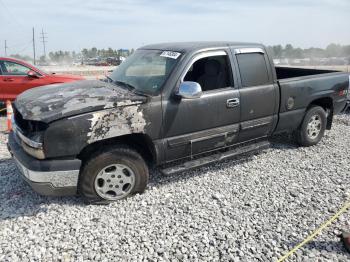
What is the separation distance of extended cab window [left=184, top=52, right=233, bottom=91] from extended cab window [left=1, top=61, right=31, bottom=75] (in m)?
6.04

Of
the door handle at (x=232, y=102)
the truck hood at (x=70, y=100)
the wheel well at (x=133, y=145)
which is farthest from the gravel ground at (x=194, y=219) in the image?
the truck hood at (x=70, y=100)

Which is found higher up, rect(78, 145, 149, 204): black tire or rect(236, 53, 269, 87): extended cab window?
rect(236, 53, 269, 87): extended cab window

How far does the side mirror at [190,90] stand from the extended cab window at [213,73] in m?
0.72

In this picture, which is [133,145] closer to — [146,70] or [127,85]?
[127,85]

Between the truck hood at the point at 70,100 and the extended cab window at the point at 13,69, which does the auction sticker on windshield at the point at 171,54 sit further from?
the extended cab window at the point at 13,69

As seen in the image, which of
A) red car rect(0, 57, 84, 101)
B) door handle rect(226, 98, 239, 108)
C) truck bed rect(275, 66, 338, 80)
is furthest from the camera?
red car rect(0, 57, 84, 101)

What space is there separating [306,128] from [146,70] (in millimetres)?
3141

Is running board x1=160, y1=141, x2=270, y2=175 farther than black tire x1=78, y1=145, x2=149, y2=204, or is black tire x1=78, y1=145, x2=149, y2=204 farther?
running board x1=160, y1=141, x2=270, y2=175

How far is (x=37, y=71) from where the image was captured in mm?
9094

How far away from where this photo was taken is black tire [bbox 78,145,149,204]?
383 centimetres

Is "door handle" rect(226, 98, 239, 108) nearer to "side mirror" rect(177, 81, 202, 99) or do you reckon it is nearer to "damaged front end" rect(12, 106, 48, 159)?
"side mirror" rect(177, 81, 202, 99)

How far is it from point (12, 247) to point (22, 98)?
1.93 metres

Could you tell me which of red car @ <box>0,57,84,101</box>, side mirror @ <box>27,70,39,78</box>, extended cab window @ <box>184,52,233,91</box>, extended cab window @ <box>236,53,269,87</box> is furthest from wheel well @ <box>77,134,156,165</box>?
side mirror @ <box>27,70,39,78</box>

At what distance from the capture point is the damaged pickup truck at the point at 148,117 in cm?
362
